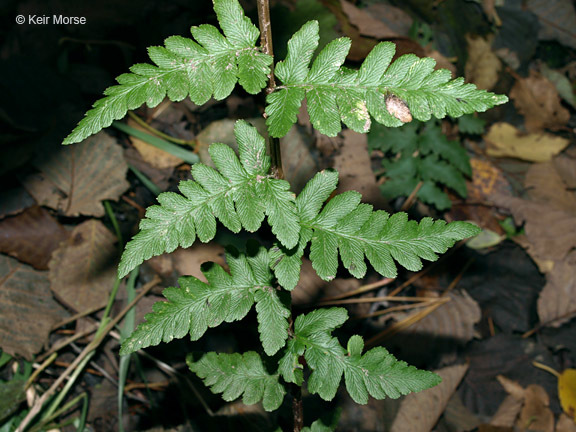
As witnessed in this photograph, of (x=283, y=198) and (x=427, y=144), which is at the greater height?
(x=283, y=198)

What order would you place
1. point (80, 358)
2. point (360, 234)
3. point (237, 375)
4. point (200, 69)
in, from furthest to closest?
point (80, 358)
point (237, 375)
point (360, 234)
point (200, 69)

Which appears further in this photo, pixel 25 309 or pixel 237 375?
pixel 25 309

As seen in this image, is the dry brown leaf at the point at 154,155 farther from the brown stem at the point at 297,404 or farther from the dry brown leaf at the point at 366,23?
the brown stem at the point at 297,404

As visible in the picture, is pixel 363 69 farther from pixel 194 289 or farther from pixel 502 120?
pixel 502 120

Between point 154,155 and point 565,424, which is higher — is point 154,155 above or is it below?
above

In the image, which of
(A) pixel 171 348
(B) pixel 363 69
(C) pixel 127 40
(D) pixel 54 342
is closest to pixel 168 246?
(B) pixel 363 69

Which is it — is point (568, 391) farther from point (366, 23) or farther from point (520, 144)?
point (366, 23)

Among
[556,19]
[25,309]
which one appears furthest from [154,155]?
[556,19]
